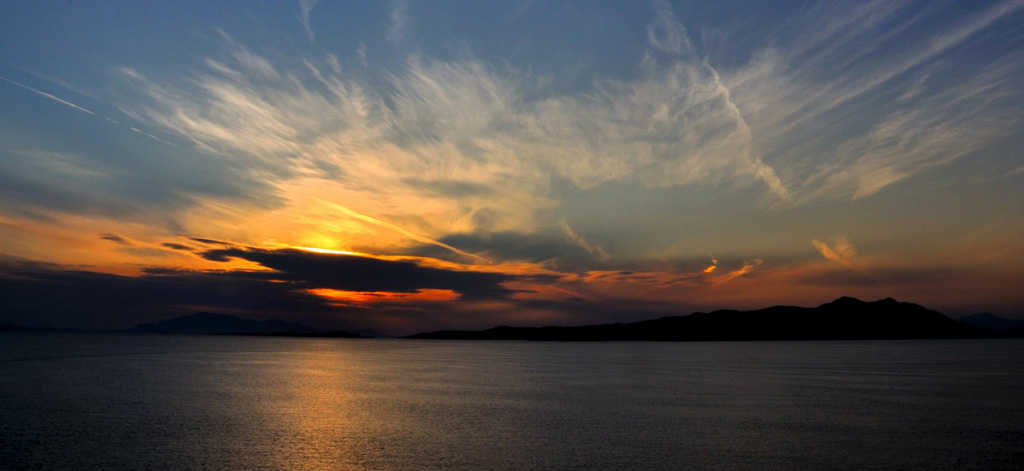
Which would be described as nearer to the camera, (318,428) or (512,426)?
(318,428)

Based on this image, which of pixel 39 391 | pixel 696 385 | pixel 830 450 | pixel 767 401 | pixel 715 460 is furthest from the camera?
pixel 696 385

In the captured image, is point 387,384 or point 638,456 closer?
point 638,456

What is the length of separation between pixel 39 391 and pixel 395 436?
2251cm

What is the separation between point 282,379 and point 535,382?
1541 centimetres

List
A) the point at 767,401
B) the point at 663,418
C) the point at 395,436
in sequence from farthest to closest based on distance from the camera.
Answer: the point at 767,401 < the point at 663,418 < the point at 395,436

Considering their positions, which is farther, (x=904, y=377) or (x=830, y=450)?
(x=904, y=377)

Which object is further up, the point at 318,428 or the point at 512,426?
the point at 512,426

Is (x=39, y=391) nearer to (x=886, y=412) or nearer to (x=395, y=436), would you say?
(x=395, y=436)

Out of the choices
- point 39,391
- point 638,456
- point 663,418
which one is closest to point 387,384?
point 39,391

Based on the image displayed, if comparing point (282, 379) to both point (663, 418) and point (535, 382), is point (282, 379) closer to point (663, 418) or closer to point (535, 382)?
point (535, 382)

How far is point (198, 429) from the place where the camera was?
18.0 metres

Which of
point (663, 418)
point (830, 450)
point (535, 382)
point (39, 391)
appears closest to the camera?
point (830, 450)

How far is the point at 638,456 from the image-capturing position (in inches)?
554

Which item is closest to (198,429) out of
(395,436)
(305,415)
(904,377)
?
(305,415)
